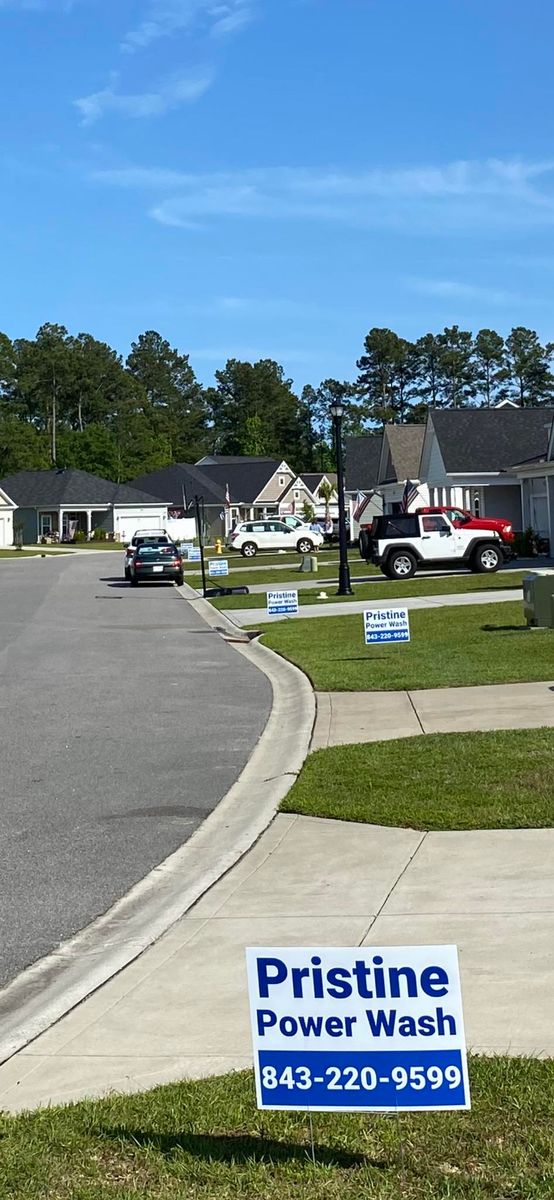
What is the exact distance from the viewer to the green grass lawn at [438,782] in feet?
28.4

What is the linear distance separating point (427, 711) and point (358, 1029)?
31.9 ft

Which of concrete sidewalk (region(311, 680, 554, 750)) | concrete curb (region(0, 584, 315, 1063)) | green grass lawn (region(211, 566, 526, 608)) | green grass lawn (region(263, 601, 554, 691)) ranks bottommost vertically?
concrete curb (region(0, 584, 315, 1063))

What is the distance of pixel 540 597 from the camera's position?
19.7m

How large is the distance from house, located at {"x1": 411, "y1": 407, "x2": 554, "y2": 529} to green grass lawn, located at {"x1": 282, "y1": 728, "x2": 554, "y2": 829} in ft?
134

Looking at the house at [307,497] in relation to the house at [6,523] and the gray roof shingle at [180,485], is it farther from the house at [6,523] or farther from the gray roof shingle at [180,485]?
the house at [6,523]

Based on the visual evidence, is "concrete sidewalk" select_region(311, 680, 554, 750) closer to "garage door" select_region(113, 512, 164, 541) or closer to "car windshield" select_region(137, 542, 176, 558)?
"car windshield" select_region(137, 542, 176, 558)

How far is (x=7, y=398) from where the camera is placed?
5650 inches

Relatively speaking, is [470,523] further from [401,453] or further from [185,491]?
[185,491]

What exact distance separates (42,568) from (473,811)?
171ft

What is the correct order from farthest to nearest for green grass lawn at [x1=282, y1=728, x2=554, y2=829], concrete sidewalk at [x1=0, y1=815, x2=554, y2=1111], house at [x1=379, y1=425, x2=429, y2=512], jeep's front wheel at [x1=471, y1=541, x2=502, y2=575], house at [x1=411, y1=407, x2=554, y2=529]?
house at [x1=379, y1=425, x2=429, y2=512] < house at [x1=411, y1=407, x2=554, y2=529] < jeep's front wheel at [x1=471, y1=541, x2=502, y2=575] < green grass lawn at [x1=282, y1=728, x2=554, y2=829] < concrete sidewalk at [x1=0, y1=815, x2=554, y2=1111]

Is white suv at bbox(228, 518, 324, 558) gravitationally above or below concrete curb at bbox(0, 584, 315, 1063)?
above

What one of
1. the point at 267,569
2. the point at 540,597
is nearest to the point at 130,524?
the point at 267,569

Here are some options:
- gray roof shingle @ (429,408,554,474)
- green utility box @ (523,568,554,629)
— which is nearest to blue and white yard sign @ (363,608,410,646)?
green utility box @ (523,568,554,629)

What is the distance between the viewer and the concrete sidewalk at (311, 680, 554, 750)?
12188 millimetres
